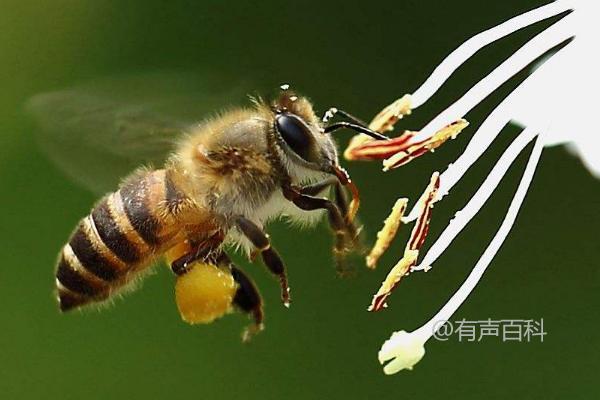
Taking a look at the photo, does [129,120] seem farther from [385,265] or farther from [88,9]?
[88,9]

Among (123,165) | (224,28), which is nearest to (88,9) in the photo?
(224,28)

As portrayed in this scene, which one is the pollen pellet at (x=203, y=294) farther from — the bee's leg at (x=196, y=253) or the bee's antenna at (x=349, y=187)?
the bee's antenna at (x=349, y=187)

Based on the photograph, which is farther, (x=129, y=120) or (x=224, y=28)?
(x=224, y=28)

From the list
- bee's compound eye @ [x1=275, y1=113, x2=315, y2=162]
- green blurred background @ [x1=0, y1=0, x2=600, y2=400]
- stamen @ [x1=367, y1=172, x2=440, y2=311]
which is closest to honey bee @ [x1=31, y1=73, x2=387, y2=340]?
bee's compound eye @ [x1=275, y1=113, x2=315, y2=162]

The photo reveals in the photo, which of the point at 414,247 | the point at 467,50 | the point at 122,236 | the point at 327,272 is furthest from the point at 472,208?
the point at 327,272

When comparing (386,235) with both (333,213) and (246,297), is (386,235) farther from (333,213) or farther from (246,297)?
(246,297)

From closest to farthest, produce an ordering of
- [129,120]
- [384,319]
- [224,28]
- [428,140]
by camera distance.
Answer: [428,140] → [129,120] → [384,319] → [224,28]

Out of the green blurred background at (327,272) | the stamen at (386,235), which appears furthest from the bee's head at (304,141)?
the green blurred background at (327,272)
